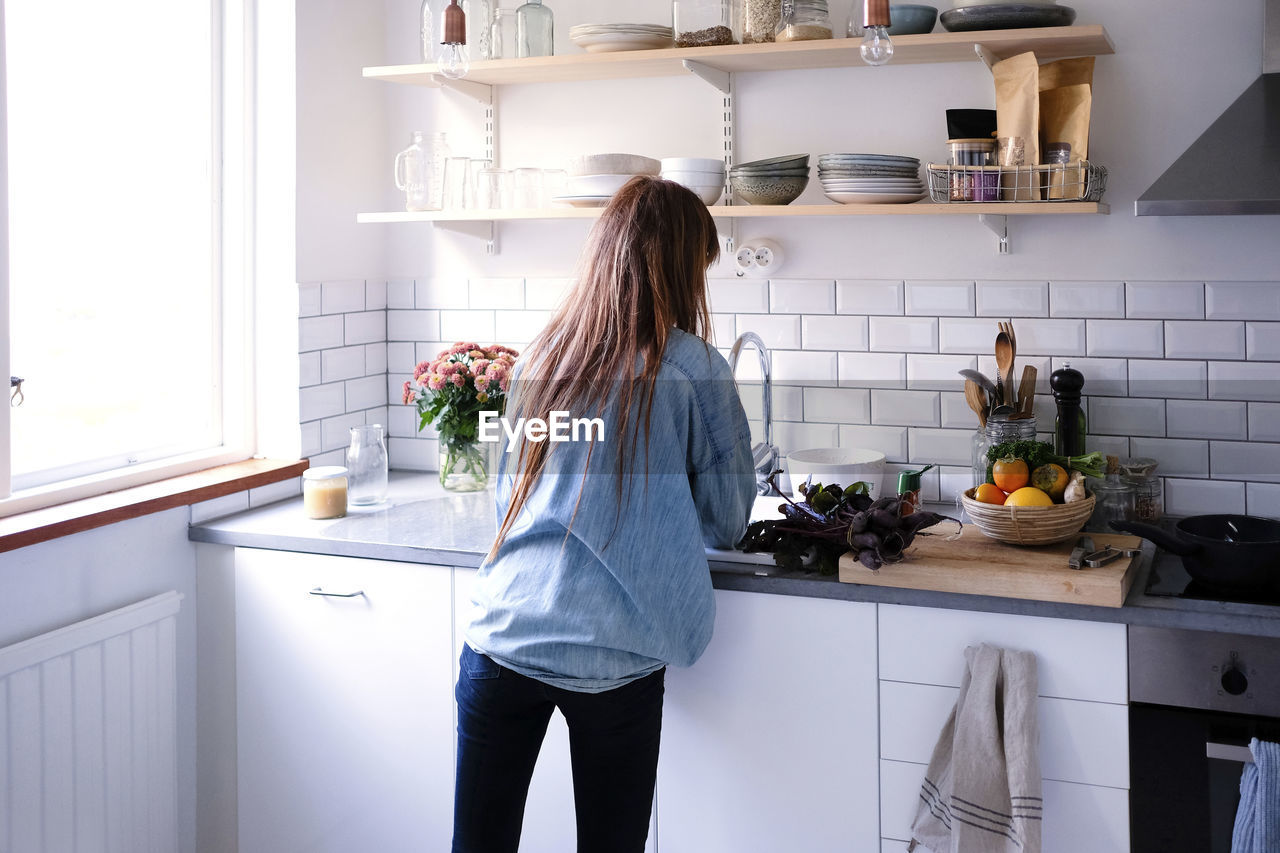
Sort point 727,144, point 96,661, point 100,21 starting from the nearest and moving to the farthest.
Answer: point 96,661 < point 100,21 < point 727,144

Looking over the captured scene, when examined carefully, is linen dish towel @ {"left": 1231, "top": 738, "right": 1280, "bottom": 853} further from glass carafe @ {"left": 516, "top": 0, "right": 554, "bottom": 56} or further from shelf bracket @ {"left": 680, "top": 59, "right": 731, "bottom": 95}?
glass carafe @ {"left": 516, "top": 0, "right": 554, "bottom": 56}

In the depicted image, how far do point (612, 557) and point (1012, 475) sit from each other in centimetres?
84

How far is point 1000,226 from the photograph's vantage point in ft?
8.50

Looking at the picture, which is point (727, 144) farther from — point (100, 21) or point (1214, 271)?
point (100, 21)

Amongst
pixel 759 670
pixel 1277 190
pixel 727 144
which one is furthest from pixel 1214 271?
pixel 759 670

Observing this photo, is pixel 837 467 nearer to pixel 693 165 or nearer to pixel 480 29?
pixel 693 165

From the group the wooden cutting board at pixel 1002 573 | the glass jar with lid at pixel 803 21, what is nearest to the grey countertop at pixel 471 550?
the wooden cutting board at pixel 1002 573

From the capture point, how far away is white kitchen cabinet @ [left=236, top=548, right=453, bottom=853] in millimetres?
2420

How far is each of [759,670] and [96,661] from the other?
132cm

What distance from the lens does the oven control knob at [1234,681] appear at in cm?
186

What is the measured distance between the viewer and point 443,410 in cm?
277

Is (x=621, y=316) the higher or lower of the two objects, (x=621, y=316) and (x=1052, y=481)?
the higher

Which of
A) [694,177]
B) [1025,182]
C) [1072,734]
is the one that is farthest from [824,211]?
[1072,734]

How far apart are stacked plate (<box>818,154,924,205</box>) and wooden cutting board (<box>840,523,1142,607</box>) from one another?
2.51 feet
